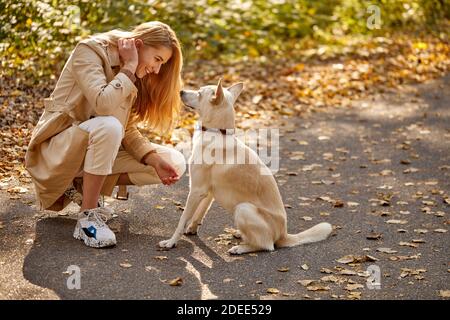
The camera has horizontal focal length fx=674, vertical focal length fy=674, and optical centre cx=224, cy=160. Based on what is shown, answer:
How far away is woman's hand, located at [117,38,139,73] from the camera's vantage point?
4.44 meters

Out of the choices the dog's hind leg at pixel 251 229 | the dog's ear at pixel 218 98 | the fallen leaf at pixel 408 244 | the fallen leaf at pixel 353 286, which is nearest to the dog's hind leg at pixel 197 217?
the dog's hind leg at pixel 251 229

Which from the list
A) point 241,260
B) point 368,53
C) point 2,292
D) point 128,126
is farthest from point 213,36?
point 2,292

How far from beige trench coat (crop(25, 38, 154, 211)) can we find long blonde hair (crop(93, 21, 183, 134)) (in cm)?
18

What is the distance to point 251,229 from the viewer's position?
4.48 m

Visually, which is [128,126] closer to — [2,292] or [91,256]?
[91,256]

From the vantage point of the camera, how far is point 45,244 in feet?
14.5

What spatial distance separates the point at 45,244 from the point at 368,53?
8.05m

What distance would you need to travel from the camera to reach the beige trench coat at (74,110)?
4.35 m

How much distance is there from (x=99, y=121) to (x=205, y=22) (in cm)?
692

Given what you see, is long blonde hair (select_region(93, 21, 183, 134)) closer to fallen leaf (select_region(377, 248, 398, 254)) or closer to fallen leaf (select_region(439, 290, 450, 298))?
fallen leaf (select_region(377, 248, 398, 254))

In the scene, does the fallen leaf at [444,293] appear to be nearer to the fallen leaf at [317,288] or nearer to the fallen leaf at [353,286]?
the fallen leaf at [353,286]

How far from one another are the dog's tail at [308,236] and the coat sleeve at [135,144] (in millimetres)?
1148

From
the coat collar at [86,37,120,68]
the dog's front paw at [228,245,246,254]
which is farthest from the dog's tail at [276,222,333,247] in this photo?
the coat collar at [86,37,120,68]

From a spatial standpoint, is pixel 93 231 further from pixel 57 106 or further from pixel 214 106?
pixel 214 106
